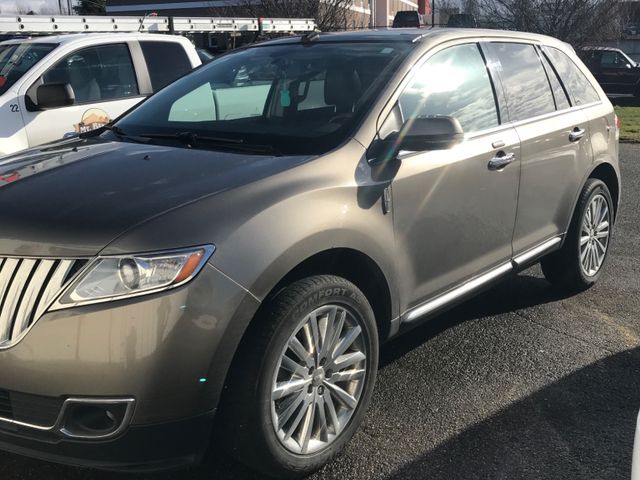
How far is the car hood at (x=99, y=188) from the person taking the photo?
235 centimetres

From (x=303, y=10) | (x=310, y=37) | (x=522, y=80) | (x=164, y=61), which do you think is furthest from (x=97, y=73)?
(x=303, y=10)

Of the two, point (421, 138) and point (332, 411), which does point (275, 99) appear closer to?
point (421, 138)

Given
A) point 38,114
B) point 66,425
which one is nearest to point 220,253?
point 66,425

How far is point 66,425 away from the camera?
2.28m

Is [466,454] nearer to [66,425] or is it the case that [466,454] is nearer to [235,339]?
[235,339]

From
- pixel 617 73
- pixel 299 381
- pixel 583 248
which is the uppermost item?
pixel 299 381

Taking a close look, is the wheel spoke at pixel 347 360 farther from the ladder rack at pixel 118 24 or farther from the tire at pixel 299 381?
the ladder rack at pixel 118 24

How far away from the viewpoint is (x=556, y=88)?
4.55 meters

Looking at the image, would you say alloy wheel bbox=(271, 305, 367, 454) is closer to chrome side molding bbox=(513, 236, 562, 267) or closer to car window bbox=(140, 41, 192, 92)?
chrome side molding bbox=(513, 236, 562, 267)

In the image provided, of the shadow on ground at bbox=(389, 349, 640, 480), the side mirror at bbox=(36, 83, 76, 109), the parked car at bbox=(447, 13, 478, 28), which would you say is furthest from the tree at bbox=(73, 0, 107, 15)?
the shadow on ground at bbox=(389, 349, 640, 480)

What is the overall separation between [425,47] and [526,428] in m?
1.91

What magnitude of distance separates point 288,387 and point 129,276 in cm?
75

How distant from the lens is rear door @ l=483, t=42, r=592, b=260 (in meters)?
4.02

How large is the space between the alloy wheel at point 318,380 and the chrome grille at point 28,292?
0.82m
